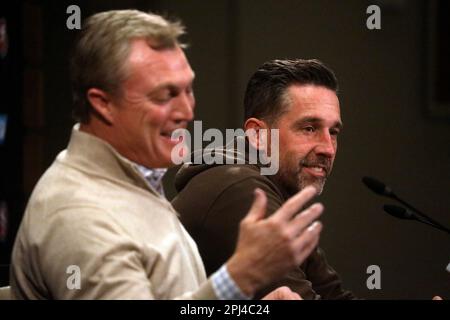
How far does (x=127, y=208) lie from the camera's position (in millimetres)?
1301

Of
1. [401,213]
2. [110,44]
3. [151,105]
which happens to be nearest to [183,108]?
[151,105]

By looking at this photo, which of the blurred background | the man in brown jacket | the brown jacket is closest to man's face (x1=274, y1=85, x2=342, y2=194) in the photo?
the man in brown jacket

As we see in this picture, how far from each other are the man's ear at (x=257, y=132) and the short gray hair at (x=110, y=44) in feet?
2.08

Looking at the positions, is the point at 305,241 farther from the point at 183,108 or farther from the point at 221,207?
the point at 221,207

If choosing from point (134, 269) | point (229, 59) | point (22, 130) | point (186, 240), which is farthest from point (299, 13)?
point (134, 269)

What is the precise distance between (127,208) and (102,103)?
7.4 inches

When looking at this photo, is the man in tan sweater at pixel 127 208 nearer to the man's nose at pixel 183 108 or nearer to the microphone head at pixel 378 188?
the man's nose at pixel 183 108

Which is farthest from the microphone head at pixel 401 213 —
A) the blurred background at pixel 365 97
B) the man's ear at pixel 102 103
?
the blurred background at pixel 365 97

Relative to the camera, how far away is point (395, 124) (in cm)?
362

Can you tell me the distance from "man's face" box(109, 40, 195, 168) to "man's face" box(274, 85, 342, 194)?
0.60 meters

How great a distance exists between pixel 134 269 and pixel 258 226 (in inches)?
7.7

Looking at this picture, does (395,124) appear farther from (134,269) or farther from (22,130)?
(134,269)

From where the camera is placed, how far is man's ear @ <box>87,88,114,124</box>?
4.42ft

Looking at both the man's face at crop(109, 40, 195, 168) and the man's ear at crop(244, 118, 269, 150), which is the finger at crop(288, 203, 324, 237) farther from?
the man's ear at crop(244, 118, 269, 150)
